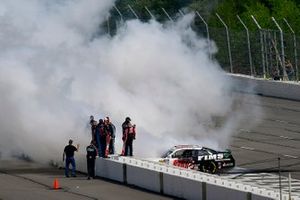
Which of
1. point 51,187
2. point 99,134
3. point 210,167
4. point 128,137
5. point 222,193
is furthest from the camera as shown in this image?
point 128,137

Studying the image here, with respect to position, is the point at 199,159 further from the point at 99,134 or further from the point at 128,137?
the point at 99,134

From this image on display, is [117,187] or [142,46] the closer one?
[117,187]

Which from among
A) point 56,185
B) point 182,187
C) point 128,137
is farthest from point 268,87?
point 182,187

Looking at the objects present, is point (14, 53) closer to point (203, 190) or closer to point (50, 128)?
point (50, 128)

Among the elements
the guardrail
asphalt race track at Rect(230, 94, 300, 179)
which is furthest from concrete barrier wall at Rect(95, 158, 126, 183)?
asphalt race track at Rect(230, 94, 300, 179)

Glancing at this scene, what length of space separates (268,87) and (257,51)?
5.67ft

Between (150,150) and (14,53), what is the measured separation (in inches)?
337

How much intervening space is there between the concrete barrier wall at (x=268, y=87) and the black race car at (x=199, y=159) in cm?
1744

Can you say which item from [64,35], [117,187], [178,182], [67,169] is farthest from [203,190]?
[64,35]

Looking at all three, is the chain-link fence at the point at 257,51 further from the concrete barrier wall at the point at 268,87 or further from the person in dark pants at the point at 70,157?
the person in dark pants at the point at 70,157

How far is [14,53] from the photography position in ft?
140

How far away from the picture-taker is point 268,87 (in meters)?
55.0

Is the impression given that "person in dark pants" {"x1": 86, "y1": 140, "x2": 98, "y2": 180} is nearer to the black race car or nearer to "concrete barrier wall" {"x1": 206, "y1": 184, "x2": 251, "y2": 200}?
the black race car

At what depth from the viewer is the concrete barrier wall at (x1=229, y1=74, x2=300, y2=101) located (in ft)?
175
